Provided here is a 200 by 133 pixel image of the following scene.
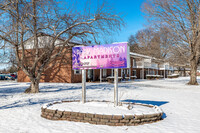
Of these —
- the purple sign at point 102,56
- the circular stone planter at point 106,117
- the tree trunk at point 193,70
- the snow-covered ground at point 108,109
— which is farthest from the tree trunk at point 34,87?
the tree trunk at point 193,70

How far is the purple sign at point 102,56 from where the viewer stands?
7.26 metres

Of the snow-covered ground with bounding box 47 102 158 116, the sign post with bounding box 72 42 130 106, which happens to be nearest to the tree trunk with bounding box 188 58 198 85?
the snow-covered ground with bounding box 47 102 158 116

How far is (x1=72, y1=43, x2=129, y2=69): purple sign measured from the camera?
23.8 ft

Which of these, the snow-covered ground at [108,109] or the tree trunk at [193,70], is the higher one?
the tree trunk at [193,70]

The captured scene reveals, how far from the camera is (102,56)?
7.73m

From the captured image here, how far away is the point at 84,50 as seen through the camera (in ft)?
27.2

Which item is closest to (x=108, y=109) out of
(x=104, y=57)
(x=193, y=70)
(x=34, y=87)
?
(x=104, y=57)

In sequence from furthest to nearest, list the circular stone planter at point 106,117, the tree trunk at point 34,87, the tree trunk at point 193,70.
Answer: the tree trunk at point 193,70 < the tree trunk at point 34,87 < the circular stone planter at point 106,117

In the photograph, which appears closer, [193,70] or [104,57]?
[104,57]

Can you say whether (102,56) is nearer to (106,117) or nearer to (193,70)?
(106,117)

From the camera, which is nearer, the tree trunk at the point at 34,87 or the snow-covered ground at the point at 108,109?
the snow-covered ground at the point at 108,109

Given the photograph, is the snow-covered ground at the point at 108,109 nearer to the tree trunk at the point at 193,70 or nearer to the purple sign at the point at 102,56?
the purple sign at the point at 102,56

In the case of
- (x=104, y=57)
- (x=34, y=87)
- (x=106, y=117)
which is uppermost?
(x=104, y=57)

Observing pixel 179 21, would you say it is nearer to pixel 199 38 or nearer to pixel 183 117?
pixel 199 38
